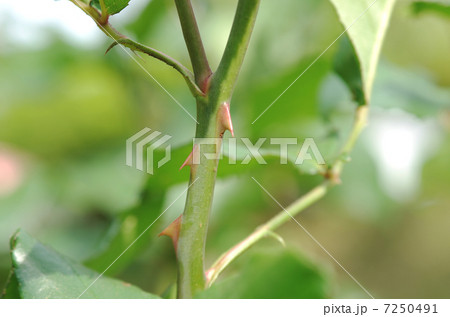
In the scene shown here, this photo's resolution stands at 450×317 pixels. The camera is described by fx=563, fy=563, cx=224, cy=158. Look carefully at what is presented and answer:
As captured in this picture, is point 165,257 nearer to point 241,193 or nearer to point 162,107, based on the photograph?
point 241,193

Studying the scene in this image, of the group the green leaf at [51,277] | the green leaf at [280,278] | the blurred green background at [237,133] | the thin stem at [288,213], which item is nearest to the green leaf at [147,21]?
the blurred green background at [237,133]

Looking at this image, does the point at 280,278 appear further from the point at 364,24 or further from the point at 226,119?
the point at 364,24

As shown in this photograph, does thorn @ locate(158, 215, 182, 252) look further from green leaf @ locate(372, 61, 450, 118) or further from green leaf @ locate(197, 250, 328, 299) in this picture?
green leaf @ locate(372, 61, 450, 118)

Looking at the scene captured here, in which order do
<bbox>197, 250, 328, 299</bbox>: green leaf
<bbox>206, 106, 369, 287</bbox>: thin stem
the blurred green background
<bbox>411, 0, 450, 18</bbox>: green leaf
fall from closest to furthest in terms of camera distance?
<bbox>197, 250, 328, 299</bbox>: green leaf → <bbox>206, 106, 369, 287</bbox>: thin stem → <bbox>411, 0, 450, 18</bbox>: green leaf → the blurred green background

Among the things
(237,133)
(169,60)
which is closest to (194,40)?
(169,60)


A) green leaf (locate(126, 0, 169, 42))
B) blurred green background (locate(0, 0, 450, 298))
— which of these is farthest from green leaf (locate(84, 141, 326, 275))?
green leaf (locate(126, 0, 169, 42))

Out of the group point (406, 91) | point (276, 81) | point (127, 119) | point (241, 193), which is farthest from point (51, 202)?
point (406, 91)
